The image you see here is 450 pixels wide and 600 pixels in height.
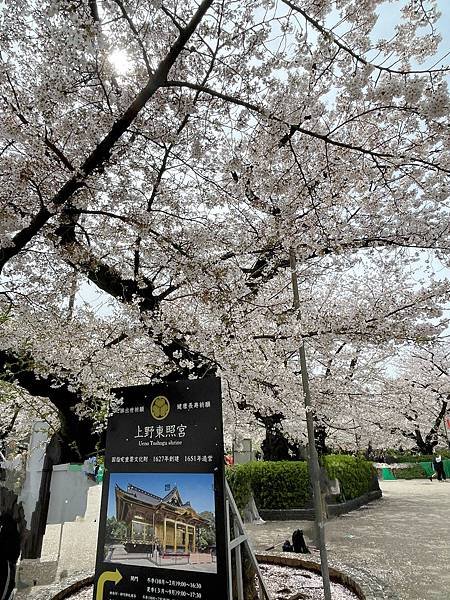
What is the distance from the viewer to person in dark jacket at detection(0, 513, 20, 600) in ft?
12.9

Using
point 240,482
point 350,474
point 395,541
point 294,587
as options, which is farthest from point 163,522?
point 350,474

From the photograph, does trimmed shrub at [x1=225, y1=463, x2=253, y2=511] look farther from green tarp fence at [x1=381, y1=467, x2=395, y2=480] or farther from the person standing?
green tarp fence at [x1=381, y1=467, x2=395, y2=480]

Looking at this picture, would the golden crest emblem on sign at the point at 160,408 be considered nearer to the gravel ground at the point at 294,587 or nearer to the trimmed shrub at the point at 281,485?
the gravel ground at the point at 294,587

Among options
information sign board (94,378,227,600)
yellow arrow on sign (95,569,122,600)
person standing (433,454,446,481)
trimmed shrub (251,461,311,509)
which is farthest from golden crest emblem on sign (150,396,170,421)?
person standing (433,454,446,481)

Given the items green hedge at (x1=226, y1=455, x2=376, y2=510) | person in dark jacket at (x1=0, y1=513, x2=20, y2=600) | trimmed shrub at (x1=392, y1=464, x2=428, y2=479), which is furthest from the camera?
trimmed shrub at (x1=392, y1=464, x2=428, y2=479)

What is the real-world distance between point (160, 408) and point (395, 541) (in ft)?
21.6

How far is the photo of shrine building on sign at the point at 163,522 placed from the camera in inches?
113

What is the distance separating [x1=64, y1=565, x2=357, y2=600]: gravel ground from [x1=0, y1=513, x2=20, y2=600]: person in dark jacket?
929 millimetres

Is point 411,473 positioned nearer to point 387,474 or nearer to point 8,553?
point 387,474

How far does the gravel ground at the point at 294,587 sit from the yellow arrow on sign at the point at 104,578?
1.96m

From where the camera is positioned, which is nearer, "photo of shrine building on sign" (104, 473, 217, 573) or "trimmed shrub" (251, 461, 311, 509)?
"photo of shrine building on sign" (104, 473, 217, 573)

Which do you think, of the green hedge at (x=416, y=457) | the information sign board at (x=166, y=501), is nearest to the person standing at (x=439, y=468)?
the green hedge at (x=416, y=457)

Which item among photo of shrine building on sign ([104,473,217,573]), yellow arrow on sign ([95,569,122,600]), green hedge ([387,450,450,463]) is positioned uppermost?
green hedge ([387,450,450,463])

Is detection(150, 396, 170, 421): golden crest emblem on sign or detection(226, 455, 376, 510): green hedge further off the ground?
detection(150, 396, 170, 421): golden crest emblem on sign
